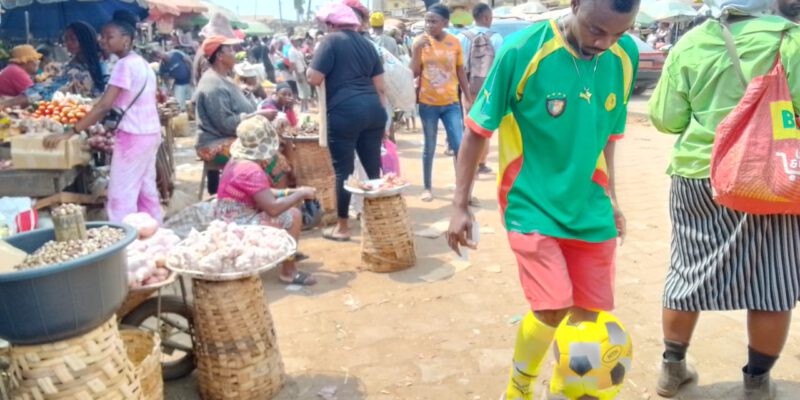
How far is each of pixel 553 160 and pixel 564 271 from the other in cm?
43

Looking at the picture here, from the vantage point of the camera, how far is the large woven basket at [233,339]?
309 cm

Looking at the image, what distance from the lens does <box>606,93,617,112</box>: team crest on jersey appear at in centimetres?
265

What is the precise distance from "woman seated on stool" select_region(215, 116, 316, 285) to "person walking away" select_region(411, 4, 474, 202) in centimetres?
262

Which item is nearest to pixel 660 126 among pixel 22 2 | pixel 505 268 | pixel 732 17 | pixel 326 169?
pixel 732 17

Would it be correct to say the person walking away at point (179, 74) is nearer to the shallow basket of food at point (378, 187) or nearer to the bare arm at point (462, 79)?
the bare arm at point (462, 79)

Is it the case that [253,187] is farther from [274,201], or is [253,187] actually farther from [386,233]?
[386,233]

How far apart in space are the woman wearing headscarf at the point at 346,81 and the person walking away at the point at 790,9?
316 cm

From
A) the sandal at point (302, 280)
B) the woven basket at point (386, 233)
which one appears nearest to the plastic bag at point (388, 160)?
the woven basket at point (386, 233)

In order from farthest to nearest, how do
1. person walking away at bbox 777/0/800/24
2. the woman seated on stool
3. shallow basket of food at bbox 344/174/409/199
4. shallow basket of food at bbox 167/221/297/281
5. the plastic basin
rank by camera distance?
shallow basket of food at bbox 344/174/409/199, the woman seated on stool, shallow basket of food at bbox 167/221/297/281, person walking away at bbox 777/0/800/24, the plastic basin

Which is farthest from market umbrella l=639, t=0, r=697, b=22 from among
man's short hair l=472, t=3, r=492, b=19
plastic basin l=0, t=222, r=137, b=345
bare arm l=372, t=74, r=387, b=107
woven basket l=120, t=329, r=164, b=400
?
plastic basin l=0, t=222, r=137, b=345

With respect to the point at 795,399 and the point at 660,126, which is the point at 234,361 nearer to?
the point at 660,126

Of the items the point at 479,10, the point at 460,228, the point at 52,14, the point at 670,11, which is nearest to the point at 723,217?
the point at 460,228

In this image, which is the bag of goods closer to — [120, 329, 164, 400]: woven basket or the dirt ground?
[120, 329, 164, 400]: woven basket

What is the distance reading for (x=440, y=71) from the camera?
6758 millimetres
